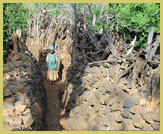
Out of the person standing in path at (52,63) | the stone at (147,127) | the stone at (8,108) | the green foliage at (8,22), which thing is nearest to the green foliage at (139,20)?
the stone at (147,127)

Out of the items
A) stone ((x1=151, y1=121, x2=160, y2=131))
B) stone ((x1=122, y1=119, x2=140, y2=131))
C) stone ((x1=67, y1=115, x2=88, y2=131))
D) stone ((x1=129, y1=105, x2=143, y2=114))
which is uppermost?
stone ((x1=129, y1=105, x2=143, y2=114))

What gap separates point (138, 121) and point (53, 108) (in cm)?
319

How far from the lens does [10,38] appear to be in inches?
168

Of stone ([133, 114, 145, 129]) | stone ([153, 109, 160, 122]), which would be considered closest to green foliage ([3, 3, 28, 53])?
stone ([133, 114, 145, 129])

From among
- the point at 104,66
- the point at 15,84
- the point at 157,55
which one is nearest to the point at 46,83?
the point at 104,66

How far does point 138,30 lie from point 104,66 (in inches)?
53.0

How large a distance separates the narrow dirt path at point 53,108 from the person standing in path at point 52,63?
32cm

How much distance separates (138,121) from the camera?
3.93 m

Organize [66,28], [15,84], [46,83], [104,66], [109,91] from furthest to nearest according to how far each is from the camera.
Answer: [66,28]
[46,83]
[104,66]
[109,91]
[15,84]

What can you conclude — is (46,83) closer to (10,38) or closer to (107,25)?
(107,25)

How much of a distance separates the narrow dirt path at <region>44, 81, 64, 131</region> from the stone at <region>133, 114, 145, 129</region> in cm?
191

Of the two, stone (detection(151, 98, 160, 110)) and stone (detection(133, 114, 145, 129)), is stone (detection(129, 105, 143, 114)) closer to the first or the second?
stone (detection(133, 114, 145, 129))

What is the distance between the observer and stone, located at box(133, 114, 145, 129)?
153 inches

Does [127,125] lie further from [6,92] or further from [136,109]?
[6,92]
